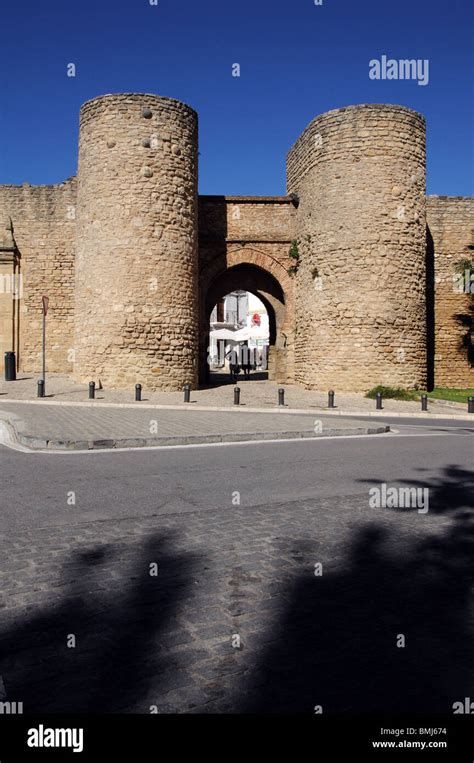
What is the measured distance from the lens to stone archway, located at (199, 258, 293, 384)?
995 inches

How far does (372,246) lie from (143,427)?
509 inches

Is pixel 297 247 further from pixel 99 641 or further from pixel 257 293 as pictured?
pixel 99 641

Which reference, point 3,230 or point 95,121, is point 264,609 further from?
point 3,230

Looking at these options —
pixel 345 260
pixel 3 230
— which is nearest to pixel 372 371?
pixel 345 260

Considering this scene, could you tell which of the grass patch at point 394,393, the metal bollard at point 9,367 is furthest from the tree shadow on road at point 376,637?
the metal bollard at point 9,367

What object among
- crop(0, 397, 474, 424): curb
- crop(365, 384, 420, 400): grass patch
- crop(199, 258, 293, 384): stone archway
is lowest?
crop(0, 397, 474, 424): curb

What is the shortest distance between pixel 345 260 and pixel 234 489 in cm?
1654

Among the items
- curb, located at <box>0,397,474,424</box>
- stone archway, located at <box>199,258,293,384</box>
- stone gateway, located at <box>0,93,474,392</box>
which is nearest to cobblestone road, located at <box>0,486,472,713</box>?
curb, located at <box>0,397,474,424</box>

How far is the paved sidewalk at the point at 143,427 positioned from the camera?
979 centimetres

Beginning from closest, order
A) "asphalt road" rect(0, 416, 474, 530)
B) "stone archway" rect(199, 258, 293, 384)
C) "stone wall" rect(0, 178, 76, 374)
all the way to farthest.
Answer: "asphalt road" rect(0, 416, 474, 530), "stone archway" rect(199, 258, 293, 384), "stone wall" rect(0, 178, 76, 374)

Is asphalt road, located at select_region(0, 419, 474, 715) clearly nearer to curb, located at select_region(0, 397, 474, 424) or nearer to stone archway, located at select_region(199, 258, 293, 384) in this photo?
curb, located at select_region(0, 397, 474, 424)

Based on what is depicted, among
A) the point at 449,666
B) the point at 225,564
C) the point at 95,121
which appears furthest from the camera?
the point at 95,121

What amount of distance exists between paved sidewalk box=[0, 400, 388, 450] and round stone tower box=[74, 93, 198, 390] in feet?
18.7

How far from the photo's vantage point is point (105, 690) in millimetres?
2604
